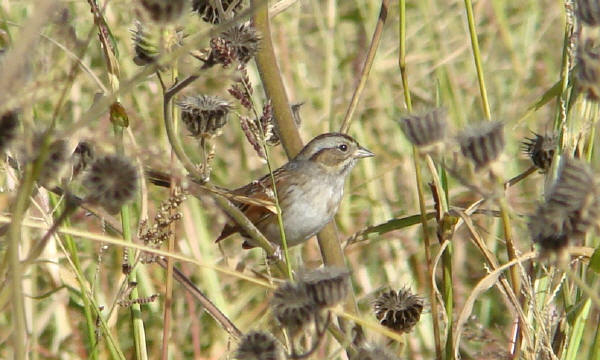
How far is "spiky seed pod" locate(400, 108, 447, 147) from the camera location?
1153 mm

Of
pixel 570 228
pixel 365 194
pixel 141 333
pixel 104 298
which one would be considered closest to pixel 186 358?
pixel 104 298

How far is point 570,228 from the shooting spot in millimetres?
1119

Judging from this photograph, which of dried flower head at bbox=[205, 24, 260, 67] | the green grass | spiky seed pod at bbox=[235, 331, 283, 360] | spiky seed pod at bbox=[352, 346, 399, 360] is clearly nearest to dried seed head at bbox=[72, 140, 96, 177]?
the green grass

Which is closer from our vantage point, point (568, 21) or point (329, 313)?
point (329, 313)

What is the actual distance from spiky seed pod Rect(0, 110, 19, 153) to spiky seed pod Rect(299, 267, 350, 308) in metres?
0.38

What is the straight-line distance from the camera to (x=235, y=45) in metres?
1.46

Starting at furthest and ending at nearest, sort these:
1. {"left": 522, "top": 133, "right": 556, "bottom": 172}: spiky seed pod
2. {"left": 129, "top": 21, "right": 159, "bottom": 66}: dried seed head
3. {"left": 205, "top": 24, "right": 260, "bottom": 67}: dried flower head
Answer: {"left": 522, "top": 133, "right": 556, "bottom": 172}: spiky seed pod
{"left": 129, "top": 21, "right": 159, "bottom": 66}: dried seed head
{"left": 205, "top": 24, "right": 260, "bottom": 67}: dried flower head

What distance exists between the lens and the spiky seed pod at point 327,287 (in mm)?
1128

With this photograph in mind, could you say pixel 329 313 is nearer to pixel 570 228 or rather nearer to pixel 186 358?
pixel 570 228

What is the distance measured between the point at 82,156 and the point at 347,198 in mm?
2289

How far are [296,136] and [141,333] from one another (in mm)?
479

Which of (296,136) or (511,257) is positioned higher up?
(296,136)

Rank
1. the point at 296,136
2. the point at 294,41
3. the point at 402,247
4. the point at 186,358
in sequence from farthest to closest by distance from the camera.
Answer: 1. the point at 294,41
2. the point at 402,247
3. the point at 186,358
4. the point at 296,136

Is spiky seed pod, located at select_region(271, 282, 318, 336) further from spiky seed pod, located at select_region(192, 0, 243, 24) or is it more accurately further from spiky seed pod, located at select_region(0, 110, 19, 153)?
spiky seed pod, located at select_region(192, 0, 243, 24)
